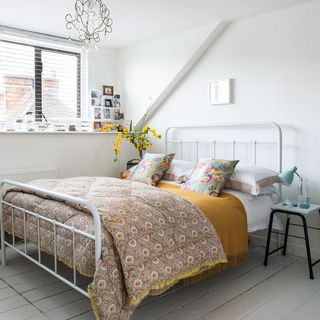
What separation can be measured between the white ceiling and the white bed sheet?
5.17 ft

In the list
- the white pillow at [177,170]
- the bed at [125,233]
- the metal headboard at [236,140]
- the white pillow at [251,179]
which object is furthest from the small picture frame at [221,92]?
the bed at [125,233]

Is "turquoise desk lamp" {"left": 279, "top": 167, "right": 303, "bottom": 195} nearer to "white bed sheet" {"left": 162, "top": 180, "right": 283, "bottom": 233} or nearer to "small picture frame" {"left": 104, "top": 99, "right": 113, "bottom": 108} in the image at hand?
"white bed sheet" {"left": 162, "top": 180, "right": 283, "bottom": 233}

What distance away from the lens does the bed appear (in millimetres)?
1768

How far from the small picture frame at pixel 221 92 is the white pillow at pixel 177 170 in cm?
70

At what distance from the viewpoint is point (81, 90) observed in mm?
4441

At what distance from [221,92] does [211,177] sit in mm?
1090

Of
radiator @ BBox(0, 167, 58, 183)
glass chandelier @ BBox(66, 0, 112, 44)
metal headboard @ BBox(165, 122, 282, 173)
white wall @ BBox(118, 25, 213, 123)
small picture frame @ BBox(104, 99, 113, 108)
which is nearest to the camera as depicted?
glass chandelier @ BBox(66, 0, 112, 44)

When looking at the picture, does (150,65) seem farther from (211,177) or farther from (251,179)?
(251,179)

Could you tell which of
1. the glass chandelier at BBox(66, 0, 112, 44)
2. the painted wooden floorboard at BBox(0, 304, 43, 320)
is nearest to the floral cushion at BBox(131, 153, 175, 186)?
the glass chandelier at BBox(66, 0, 112, 44)

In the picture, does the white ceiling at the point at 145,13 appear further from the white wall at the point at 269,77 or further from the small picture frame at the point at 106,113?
the small picture frame at the point at 106,113

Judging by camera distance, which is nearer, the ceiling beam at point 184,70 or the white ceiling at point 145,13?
the white ceiling at point 145,13

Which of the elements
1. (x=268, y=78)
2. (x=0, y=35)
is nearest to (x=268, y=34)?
(x=268, y=78)

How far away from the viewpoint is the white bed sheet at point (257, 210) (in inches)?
110

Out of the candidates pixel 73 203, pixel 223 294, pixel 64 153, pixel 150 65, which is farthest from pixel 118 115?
pixel 223 294
